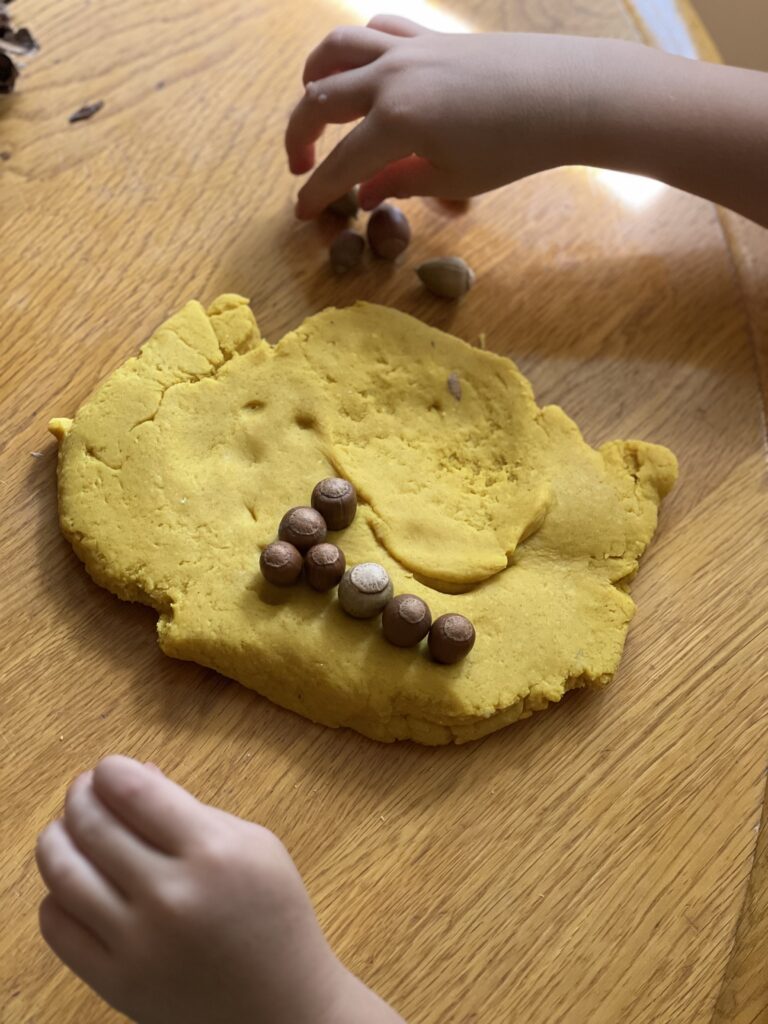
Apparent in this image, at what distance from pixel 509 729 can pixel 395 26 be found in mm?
874

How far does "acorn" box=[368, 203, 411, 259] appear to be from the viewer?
114 centimetres

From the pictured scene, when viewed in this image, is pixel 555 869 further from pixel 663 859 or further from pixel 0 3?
pixel 0 3

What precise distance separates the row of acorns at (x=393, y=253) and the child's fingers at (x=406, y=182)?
0.02 metres

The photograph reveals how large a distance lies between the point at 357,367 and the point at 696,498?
40 centimetres

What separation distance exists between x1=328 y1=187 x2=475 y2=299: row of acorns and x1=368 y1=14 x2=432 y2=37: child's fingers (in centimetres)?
22

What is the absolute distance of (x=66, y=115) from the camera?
3.98ft

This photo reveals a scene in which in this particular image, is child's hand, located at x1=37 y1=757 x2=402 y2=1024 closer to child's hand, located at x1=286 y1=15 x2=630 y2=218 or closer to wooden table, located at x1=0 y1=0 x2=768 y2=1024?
wooden table, located at x1=0 y1=0 x2=768 y2=1024

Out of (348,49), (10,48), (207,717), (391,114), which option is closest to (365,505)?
(207,717)

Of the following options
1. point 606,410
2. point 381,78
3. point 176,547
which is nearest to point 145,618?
point 176,547

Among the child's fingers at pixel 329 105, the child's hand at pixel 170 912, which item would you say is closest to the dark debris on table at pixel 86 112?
the child's fingers at pixel 329 105

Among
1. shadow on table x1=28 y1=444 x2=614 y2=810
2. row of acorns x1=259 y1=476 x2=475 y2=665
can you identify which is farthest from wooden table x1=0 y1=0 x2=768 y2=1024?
row of acorns x1=259 y1=476 x2=475 y2=665

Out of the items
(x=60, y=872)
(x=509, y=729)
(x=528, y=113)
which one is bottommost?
(x=509, y=729)

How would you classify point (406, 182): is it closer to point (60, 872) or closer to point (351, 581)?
point (351, 581)

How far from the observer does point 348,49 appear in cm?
115
